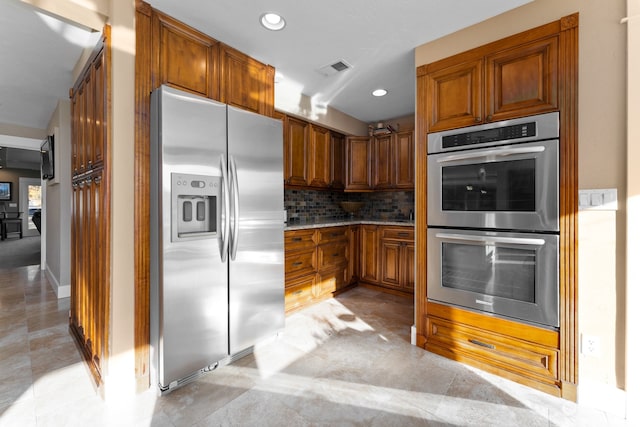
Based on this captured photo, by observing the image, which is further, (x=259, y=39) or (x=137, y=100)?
(x=259, y=39)

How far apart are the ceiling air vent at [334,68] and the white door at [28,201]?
11.2 meters

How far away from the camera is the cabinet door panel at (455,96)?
82.8 inches

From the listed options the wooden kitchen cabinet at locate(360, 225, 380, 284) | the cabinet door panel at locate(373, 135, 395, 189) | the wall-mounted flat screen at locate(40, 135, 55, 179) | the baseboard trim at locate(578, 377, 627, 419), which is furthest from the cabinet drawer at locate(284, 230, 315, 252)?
the wall-mounted flat screen at locate(40, 135, 55, 179)

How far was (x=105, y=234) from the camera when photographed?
181cm

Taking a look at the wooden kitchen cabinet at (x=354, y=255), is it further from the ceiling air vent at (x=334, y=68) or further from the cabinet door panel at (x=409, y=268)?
the ceiling air vent at (x=334, y=68)

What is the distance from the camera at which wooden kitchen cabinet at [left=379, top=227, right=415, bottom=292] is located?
3.71 m

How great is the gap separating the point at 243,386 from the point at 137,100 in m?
2.02

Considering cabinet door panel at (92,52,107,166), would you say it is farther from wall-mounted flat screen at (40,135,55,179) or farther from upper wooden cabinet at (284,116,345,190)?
wall-mounted flat screen at (40,135,55,179)

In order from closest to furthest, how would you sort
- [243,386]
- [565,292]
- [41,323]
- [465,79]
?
[565,292]
[243,386]
[465,79]
[41,323]

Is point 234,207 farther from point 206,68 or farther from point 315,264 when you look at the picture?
point 315,264

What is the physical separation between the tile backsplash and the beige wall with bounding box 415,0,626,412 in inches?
107

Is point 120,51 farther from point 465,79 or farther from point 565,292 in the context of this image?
point 565,292

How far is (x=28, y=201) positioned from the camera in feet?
32.5

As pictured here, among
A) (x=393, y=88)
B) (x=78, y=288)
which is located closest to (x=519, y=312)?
(x=393, y=88)
